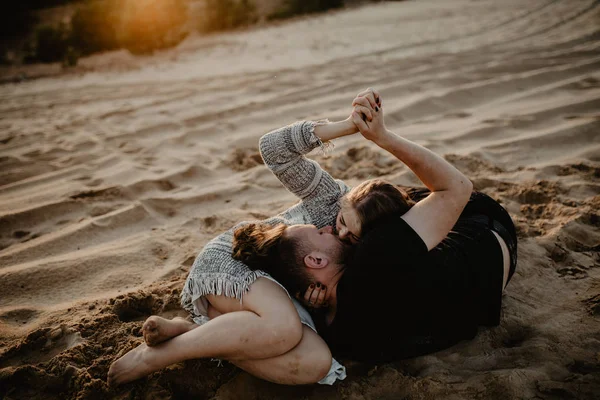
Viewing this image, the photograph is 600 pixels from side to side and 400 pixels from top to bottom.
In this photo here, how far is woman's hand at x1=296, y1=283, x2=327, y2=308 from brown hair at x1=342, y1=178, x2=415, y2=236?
0.92ft

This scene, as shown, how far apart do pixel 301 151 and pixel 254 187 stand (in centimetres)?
104

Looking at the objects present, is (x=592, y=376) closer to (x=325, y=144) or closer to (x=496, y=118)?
(x=325, y=144)

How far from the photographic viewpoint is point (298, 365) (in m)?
1.46

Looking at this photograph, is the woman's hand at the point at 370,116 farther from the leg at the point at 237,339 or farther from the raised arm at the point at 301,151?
the leg at the point at 237,339

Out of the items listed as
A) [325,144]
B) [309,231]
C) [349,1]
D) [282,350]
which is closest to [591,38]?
[325,144]

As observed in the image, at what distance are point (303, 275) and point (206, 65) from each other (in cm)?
583

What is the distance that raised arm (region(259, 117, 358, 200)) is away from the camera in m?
1.86


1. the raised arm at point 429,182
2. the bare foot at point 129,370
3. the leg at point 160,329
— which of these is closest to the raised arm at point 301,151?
the raised arm at point 429,182

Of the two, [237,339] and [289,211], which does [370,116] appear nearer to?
[289,211]

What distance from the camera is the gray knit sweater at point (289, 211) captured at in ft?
5.41

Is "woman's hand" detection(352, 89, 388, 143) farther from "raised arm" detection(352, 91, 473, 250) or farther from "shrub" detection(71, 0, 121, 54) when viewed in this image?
"shrub" detection(71, 0, 121, 54)

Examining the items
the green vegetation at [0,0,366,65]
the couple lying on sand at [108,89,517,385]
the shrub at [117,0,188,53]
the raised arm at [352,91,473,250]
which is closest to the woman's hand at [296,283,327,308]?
the couple lying on sand at [108,89,517,385]

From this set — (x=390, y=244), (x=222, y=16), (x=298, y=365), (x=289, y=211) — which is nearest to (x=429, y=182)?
(x=390, y=244)

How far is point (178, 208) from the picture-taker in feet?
8.78
